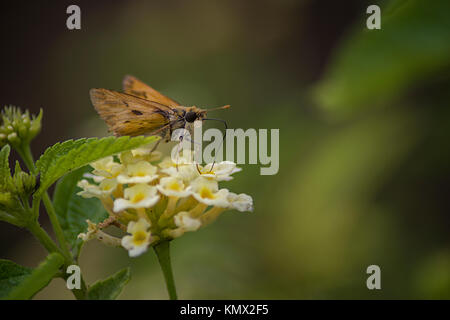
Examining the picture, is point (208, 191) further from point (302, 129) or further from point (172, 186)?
point (302, 129)

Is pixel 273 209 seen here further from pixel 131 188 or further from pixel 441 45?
pixel 131 188

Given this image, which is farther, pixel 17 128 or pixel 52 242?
pixel 17 128

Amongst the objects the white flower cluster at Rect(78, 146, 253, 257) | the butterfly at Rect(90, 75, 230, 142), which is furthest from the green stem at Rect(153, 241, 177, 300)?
the butterfly at Rect(90, 75, 230, 142)

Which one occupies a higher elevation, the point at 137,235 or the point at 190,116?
the point at 190,116

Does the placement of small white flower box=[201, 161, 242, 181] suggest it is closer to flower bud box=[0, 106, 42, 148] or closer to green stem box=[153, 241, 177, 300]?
green stem box=[153, 241, 177, 300]

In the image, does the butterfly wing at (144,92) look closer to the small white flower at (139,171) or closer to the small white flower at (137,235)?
the small white flower at (139,171)

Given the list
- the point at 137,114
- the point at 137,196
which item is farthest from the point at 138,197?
the point at 137,114
